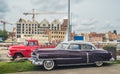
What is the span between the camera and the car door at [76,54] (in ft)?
43.5

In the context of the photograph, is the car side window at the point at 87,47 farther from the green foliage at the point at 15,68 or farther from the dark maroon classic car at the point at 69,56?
the green foliage at the point at 15,68

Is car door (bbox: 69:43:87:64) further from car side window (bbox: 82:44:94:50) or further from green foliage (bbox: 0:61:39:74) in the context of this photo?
green foliage (bbox: 0:61:39:74)

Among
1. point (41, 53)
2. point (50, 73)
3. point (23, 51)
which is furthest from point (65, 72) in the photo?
point (23, 51)

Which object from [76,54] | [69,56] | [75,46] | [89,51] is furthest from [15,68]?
[89,51]

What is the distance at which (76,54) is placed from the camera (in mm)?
13406

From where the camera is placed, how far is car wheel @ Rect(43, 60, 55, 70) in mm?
12516

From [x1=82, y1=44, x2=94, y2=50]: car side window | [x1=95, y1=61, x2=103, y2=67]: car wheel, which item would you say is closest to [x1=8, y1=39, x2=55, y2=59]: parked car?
[x1=82, y1=44, x2=94, y2=50]: car side window

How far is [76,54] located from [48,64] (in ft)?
6.10

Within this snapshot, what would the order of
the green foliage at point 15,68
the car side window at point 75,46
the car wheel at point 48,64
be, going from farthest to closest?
the car side window at point 75,46 < the car wheel at point 48,64 < the green foliage at point 15,68

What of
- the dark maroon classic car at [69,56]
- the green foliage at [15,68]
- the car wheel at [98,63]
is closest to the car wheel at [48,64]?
the dark maroon classic car at [69,56]

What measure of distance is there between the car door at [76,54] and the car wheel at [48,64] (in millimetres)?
1218

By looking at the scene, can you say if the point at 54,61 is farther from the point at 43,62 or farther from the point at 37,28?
the point at 37,28

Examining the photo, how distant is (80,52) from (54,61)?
1.80 meters

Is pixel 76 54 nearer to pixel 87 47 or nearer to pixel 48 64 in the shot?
pixel 87 47
